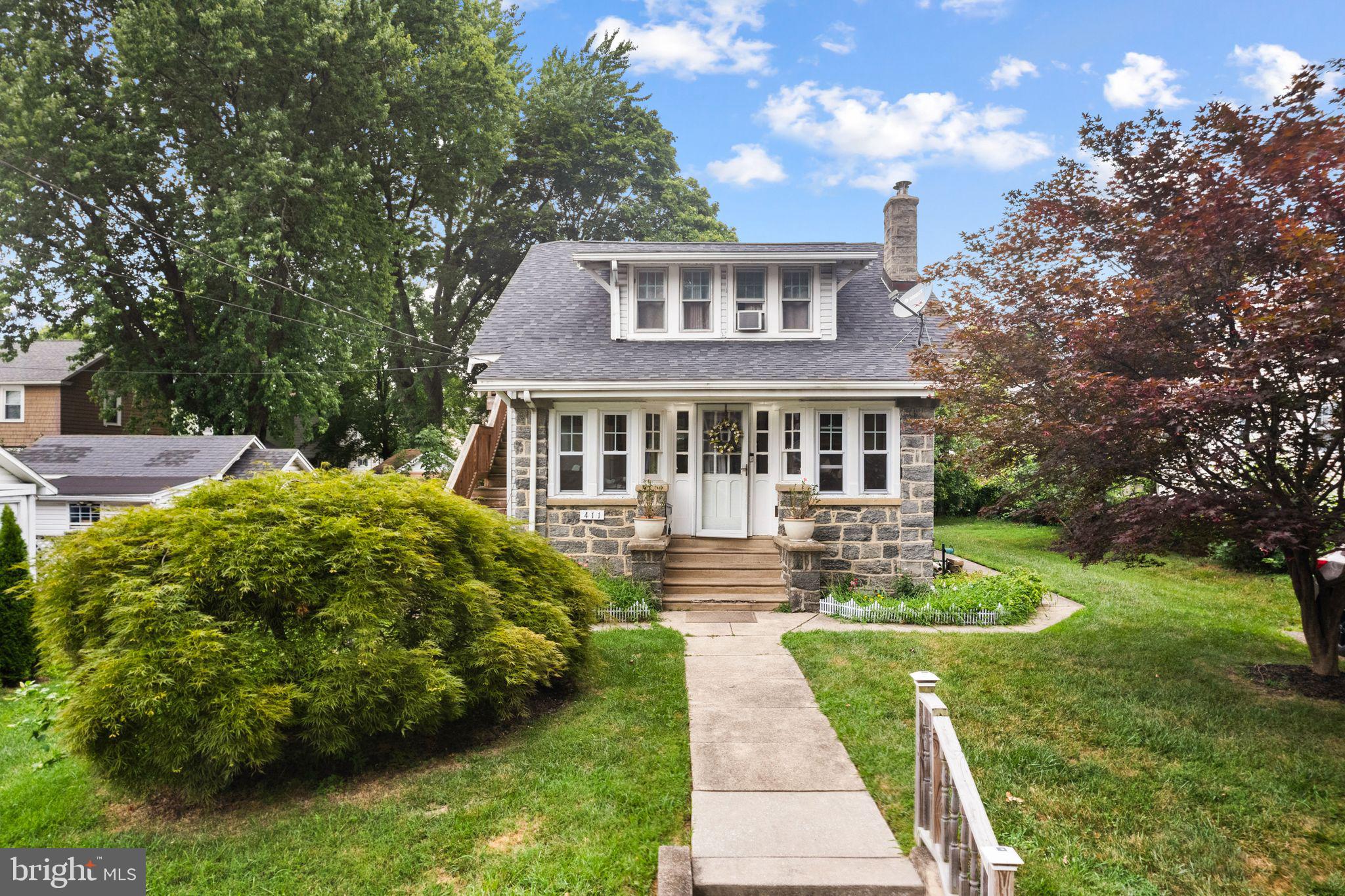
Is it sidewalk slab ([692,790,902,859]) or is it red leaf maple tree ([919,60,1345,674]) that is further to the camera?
red leaf maple tree ([919,60,1345,674])

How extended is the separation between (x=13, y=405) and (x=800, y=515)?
1182 inches

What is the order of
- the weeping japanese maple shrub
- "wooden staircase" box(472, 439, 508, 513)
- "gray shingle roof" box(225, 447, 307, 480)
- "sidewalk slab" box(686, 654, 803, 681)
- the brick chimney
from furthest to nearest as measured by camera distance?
"gray shingle roof" box(225, 447, 307, 480)
the brick chimney
"wooden staircase" box(472, 439, 508, 513)
"sidewalk slab" box(686, 654, 803, 681)
the weeping japanese maple shrub

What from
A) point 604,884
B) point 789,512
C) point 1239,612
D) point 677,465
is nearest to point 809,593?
point 789,512

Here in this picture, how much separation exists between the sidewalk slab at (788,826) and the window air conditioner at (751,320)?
25.9ft

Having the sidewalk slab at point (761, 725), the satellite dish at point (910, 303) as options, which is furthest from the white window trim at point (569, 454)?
the satellite dish at point (910, 303)

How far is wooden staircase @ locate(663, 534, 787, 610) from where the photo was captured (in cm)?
923

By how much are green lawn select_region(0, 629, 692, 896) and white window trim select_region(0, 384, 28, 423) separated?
2690cm

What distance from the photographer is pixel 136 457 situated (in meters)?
16.1

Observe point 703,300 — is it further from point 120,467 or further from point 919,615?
point 120,467

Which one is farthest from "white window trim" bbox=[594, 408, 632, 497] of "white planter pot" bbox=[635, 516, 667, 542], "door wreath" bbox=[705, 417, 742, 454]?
"door wreath" bbox=[705, 417, 742, 454]

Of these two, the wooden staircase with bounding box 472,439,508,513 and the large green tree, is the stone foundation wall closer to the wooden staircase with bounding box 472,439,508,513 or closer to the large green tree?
the wooden staircase with bounding box 472,439,508,513

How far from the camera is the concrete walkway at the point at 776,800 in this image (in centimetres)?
332

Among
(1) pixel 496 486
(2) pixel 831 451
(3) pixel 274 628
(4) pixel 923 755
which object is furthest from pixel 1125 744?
(1) pixel 496 486

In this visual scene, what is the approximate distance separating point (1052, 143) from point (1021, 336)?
3.83m
